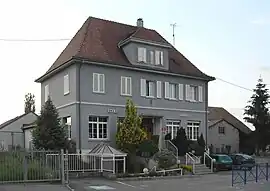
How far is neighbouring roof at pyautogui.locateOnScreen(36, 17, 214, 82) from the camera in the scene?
35.6m

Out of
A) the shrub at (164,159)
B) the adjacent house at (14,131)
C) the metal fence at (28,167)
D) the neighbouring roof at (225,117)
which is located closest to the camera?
the metal fence at (28,167)

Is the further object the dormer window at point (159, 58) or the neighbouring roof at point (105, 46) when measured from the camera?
the dormer window at point (159, 58)

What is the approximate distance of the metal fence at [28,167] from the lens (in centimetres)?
2291

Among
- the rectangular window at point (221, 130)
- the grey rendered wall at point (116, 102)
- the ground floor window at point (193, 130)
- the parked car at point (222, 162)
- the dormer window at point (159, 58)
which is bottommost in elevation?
the parked car at point (222, 162)

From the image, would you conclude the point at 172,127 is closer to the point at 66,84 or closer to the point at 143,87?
the point at 143,87

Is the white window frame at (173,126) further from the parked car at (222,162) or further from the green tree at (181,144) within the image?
the parked car at (222,162)

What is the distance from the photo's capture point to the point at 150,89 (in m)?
38.5

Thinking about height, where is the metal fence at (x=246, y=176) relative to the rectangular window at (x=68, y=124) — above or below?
below

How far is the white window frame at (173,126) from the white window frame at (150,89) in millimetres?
2746

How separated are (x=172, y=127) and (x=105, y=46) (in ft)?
30.2

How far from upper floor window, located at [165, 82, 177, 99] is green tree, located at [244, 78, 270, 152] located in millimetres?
20917

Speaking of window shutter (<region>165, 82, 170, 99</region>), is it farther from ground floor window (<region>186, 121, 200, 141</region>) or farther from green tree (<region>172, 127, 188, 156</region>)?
green tree (<region>172, 127, 188, 156</region>)

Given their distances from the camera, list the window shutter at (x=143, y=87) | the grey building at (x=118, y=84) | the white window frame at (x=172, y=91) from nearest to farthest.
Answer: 1. the grey building at (x=118, y=84)
2. the window shutter at (x=143, y=87)
3. the white window frame at (x=172, y=91)

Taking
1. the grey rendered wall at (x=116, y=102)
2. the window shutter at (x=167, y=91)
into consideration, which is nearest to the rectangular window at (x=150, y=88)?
the grey rendered wall at (x=116, y=102)
